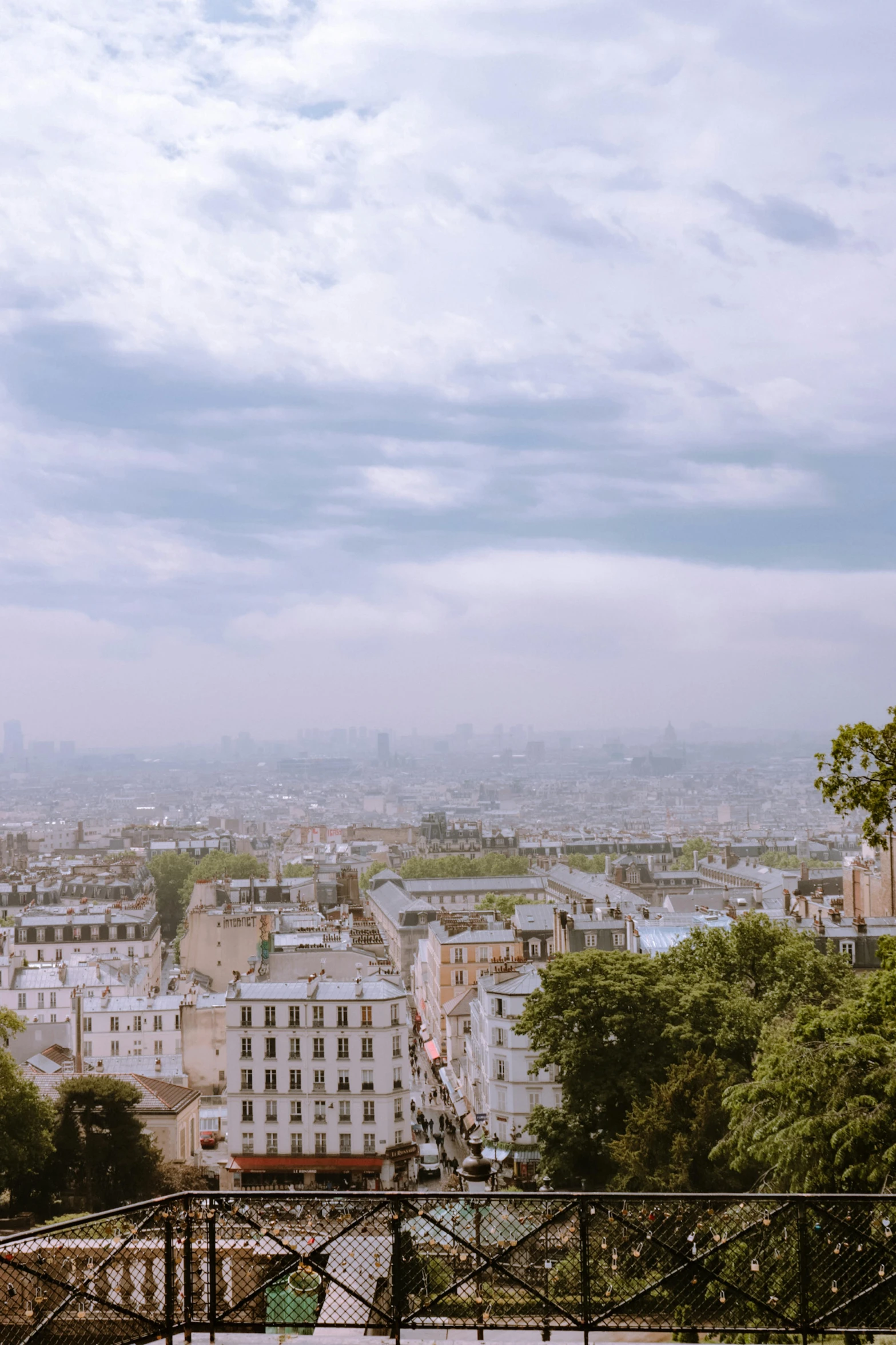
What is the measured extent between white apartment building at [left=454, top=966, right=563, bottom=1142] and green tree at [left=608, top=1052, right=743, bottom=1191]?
10.2 metres

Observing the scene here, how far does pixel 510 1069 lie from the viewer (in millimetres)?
35594

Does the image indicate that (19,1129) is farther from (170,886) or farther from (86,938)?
(170,886)

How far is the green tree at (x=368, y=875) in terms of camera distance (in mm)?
122812

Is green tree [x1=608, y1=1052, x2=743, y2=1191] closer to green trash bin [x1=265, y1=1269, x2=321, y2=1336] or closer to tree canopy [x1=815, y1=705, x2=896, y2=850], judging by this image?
tree canopy [x1=815, y1=705, x2=896, y2=850]

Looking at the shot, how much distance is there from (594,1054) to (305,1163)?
1310 cm

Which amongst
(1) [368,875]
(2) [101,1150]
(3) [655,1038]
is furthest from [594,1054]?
(1) [368,875]

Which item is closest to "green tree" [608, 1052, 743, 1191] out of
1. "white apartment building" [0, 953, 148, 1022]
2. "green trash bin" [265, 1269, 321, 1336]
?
"green trash bin" [265, 1269, 321, 1336]

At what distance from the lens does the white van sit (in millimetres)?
36281

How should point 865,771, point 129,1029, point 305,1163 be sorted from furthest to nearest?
point 129,1029 < point 305,1163 < point 865,771

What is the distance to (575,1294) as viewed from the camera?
27.2ft

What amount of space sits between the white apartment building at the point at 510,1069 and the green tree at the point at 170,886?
2880 inches

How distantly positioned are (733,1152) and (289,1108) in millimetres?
18488

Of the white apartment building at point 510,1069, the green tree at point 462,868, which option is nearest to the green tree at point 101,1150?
the white apartment building at point 510,1069

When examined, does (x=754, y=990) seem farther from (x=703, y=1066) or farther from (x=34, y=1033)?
(x=34, y=1033)
